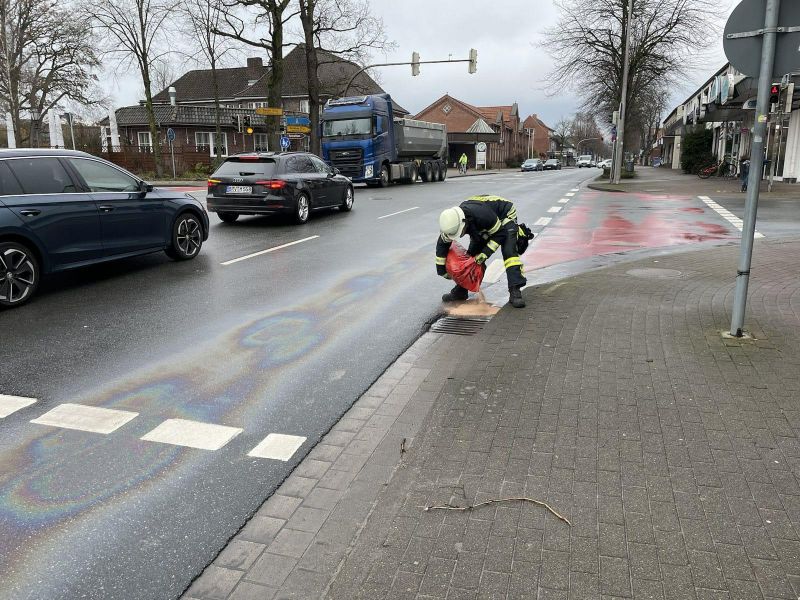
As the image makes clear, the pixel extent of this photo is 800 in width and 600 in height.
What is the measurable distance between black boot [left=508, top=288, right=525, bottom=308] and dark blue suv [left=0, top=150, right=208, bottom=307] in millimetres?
5087

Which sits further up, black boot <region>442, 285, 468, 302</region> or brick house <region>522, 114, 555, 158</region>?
brick house <region>522, 114, 555, 158</region>

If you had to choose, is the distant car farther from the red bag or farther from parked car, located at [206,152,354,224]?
the red bag

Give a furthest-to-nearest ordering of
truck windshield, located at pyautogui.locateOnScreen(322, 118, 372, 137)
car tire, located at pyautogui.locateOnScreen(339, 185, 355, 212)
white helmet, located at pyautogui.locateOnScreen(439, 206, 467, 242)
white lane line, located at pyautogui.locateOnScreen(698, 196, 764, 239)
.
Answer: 1. truck windshield, located at pyautogui.locateOnScreen(322, 118, 372, 137)
2. car tire, located at pyautogui.locateOnScreen(339, 185, 355, 212)
3. white lane line, located at pyautogui.locateOnScreen(698, 196, 764, 239)
4. white helmet, located at pyautogui.locateOnScreen(439, 206, 467, 242)

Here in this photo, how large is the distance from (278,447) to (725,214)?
17.1 m

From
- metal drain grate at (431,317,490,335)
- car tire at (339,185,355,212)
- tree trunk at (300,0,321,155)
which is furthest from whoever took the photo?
tree trunk at (300,0,321,155)

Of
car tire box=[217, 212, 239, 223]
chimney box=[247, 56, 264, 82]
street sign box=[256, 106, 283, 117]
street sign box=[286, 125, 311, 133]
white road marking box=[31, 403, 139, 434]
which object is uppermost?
chimney box=[247, 56, 264, 82]

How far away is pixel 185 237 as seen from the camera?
32.4ft

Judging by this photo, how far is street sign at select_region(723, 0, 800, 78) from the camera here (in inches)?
197

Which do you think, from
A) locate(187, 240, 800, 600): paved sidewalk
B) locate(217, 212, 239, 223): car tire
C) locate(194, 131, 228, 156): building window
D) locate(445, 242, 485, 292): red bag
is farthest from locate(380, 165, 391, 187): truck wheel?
locate(194, 131, 228, 156): building window

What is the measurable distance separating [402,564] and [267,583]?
0.55 m

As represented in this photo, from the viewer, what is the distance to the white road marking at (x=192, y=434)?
3.88 metres

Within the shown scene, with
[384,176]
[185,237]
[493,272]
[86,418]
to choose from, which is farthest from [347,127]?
[86,418]

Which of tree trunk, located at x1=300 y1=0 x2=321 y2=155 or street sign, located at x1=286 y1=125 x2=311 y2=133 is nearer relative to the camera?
tree trunk, located at x1=300 y1=0 x2=321 y2=155

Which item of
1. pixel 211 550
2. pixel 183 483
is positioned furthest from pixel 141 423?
pixel 211 550
